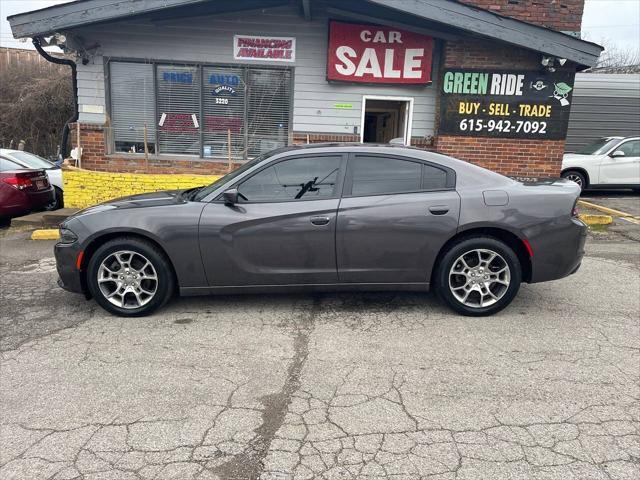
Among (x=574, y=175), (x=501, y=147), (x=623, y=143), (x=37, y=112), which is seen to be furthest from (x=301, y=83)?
(x=37, y=112)

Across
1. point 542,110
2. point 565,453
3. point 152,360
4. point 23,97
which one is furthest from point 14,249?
point 23,97

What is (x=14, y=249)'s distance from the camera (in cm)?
704

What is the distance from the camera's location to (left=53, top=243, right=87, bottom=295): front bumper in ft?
14.0

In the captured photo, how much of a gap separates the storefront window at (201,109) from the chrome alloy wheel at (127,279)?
17.4ft

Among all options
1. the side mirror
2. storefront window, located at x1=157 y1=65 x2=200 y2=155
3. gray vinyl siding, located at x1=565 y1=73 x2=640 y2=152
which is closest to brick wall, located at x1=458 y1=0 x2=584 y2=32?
gray vinyl siding, located at x1=565 y1=73 x2=640 y2=152

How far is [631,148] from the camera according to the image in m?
12.0

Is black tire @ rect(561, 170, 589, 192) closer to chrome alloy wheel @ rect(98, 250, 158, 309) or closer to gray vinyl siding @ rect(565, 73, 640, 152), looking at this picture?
gray vinyl siding @ rect(565, 73, 640, 152)

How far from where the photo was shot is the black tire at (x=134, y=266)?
423 cm

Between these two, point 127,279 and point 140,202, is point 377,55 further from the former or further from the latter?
point 127,279

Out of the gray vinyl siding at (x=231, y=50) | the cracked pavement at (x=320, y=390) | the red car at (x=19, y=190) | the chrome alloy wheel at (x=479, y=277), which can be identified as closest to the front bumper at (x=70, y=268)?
the cracked pavement at (x=320, y=390)

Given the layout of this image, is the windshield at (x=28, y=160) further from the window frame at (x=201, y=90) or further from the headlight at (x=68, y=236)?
the headlight at (x=68, y=236)

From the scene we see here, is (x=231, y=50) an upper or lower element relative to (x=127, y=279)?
upper

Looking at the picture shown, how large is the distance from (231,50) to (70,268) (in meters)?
6.18

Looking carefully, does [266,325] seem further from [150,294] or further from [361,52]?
[361,52]
